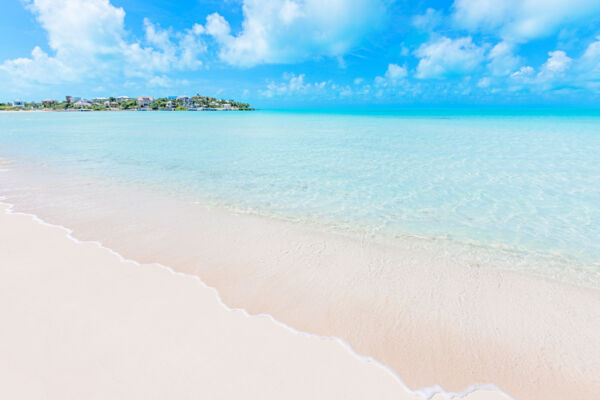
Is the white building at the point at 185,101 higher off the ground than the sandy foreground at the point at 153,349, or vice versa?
the white building at the point at 185,101

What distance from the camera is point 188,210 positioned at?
711cm

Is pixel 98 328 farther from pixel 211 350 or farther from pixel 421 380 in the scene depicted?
pixel 421 380

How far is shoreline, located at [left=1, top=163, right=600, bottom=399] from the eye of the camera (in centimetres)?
293

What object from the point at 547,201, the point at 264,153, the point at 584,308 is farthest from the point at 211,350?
the point at 264,153

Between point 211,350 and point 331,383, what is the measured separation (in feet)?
4.06

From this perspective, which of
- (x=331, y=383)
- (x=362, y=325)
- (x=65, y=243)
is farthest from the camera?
(x=65, y=243)

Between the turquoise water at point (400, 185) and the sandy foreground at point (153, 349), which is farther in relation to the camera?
the turquoise water at point (400, 185)

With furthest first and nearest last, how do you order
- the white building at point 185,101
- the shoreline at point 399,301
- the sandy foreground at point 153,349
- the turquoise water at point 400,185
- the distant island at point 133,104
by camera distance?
the white building at point 185,101 < the distant island at point 133,104 < the turquoise water at point 400,185 < the shoreline at point 399,301 < the sandy foreground at point 153,349

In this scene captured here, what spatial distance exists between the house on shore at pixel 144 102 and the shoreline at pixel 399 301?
158605 millimetres

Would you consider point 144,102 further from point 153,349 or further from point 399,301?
point 399,301

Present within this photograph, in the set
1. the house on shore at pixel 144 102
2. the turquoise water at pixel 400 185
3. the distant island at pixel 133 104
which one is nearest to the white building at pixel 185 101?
the distant island at pixel 133 104

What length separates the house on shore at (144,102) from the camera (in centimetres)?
13950

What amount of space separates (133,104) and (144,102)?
585 centimetres

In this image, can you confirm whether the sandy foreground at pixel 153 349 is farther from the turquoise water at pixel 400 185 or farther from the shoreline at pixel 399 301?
the turquoise water at pixel 400 185
